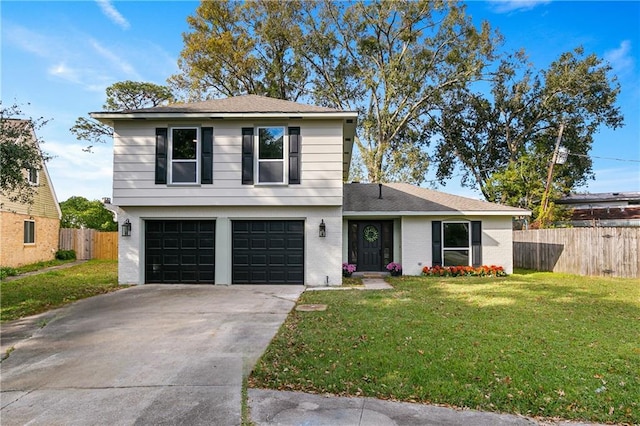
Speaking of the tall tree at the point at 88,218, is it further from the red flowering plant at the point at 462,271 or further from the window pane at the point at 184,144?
the red flowering plant at the point at 462,271

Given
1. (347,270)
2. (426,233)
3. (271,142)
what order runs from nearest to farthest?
(271,142), (347,270), (426,233)

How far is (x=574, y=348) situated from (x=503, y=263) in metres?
9.62

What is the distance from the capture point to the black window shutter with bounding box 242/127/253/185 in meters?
11.5

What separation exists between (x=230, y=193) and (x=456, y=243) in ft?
27.5

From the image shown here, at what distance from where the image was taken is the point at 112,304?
8.80 meters

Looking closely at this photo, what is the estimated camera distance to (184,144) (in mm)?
11766

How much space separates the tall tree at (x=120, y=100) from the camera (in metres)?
26.2

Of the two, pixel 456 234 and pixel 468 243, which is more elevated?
pixel 456 234

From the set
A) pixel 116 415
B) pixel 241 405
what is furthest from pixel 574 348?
pixel 116 415

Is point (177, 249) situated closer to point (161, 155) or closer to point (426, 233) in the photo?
point (161, 155)

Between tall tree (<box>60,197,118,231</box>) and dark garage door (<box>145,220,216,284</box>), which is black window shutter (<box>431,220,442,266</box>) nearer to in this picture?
dark garage door (<box>145,220,216,284</box>)

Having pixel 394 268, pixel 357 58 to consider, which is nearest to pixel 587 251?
pixel 394 268

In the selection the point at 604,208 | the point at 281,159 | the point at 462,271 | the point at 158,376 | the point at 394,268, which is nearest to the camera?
the point at 158,376

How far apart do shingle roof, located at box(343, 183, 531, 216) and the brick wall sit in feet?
46.9
